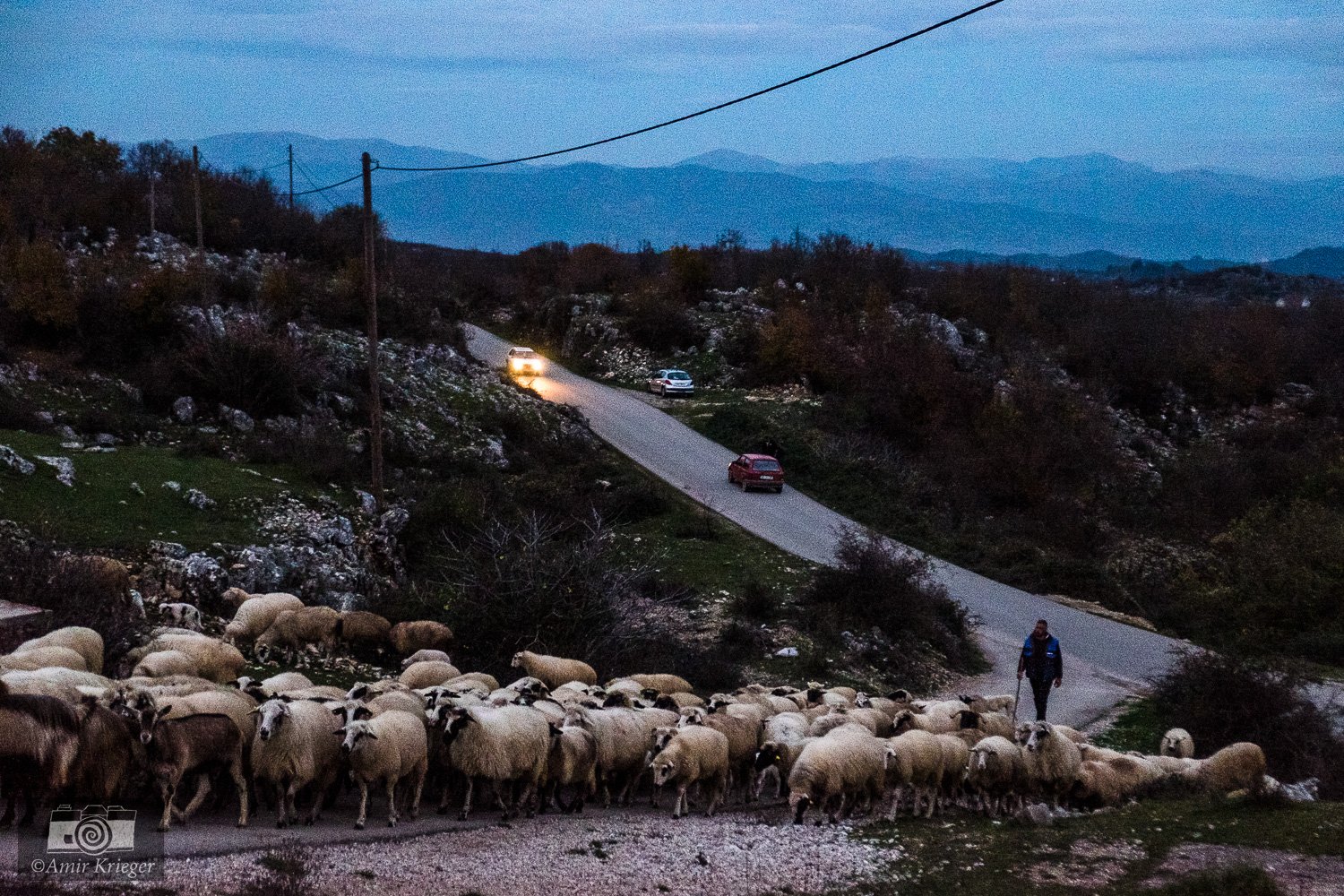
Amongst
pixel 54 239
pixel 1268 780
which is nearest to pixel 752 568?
pixel 1268 780

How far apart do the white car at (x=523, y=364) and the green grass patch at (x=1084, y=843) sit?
44.1 meters

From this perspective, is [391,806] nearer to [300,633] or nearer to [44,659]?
[44,659]

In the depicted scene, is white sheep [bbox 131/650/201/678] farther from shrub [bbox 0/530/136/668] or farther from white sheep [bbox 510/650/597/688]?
white sheep [bbox 510/650/597/688]

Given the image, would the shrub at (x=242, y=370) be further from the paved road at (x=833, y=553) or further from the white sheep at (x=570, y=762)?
the white sheep at (x=570, y=762)

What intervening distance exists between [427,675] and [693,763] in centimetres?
414

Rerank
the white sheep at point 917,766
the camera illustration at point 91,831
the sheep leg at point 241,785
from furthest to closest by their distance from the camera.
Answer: the white sheep at point 917,766 → the sheep leg at point 241,785 → the camera illustration at point 91,831

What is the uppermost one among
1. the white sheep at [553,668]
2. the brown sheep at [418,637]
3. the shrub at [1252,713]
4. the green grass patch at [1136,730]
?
the brown sheep at [418,637]

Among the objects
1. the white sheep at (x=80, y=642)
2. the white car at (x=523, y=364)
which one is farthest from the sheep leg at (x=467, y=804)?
the white car at (x=523, y=364)

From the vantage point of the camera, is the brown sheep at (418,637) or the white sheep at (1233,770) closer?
the white sheep at (1233,770)

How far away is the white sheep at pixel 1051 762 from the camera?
562 inches

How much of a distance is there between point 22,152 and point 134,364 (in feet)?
78.5

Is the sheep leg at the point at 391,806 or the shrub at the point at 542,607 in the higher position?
the shrub at the point at 542,607

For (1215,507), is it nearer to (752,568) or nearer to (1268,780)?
(752,568)

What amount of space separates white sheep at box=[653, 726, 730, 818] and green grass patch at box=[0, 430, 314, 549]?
36.0 ft
